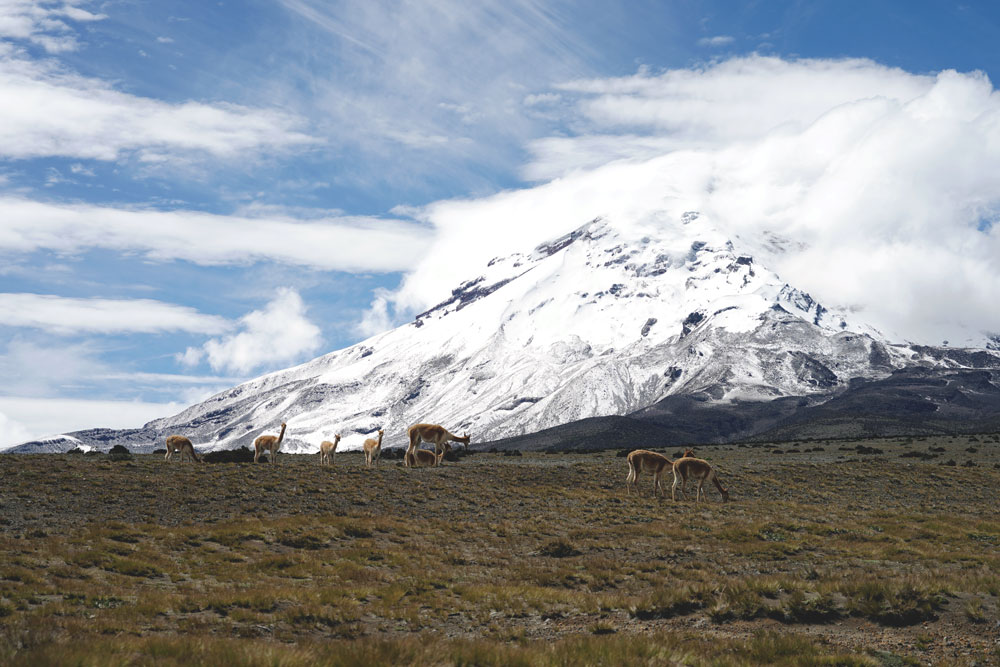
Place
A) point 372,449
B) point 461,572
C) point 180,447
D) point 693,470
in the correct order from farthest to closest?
1. point 372,449
2. point 180,447
3. point 693,470
4. point 461,572

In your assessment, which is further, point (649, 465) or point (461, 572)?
point (649, 465)

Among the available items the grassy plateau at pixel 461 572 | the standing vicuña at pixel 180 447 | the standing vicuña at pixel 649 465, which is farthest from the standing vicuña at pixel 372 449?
the standing vicuña at pixel 649 465

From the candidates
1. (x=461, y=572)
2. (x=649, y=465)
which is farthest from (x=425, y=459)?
(x=461, y=572)

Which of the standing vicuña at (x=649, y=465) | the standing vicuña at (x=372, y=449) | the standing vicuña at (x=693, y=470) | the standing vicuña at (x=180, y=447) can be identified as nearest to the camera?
the standing vicuña at (x=693, y=470)

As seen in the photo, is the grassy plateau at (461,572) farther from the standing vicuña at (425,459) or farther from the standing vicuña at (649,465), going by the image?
the standing vicuña at (425,459)

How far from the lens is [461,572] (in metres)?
22.7

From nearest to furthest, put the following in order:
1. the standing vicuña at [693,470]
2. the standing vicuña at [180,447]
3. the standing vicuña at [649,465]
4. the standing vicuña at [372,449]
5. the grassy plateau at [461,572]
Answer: the grassy plateau at [461,572]
the standing vicuña at [693,470]
the standing vicuña at [649,465]
the standing vicuña at [180,447]
the standing vicuña at [372,449]

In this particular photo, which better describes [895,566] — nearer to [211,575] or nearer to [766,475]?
[211,575]

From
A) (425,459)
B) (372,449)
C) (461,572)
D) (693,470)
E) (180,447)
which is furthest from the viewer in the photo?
(425,459)

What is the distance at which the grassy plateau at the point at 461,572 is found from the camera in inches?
508

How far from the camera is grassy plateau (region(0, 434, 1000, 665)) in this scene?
508 inches

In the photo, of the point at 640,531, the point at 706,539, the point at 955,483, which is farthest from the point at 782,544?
the point at 955,483

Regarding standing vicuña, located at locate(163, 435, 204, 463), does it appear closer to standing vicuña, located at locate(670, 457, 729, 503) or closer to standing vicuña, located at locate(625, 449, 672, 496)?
standing vicuña, located at locate(625, 449, 672, 496)

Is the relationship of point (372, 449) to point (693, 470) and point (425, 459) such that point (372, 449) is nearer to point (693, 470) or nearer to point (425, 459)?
point (425, 459)
